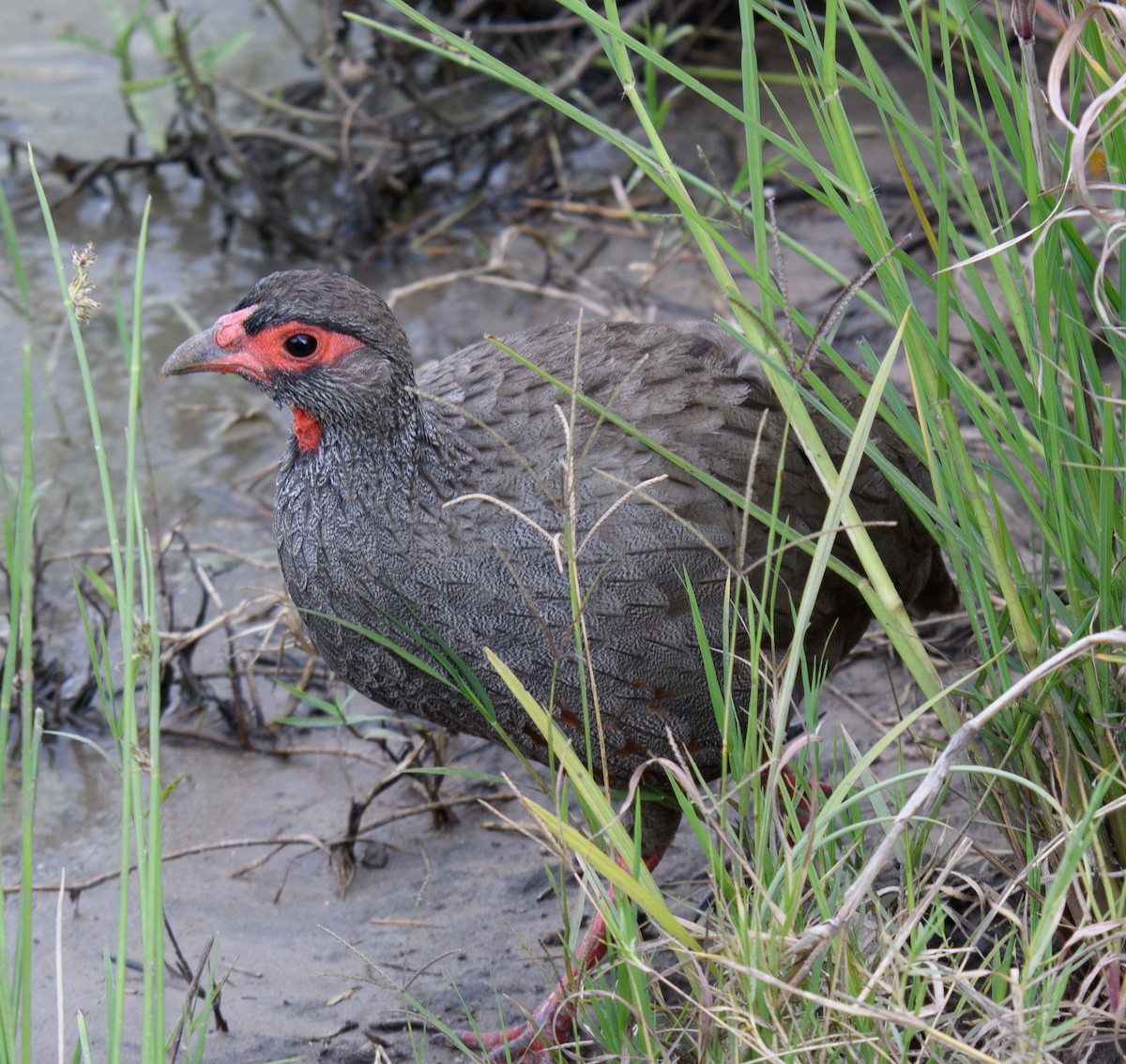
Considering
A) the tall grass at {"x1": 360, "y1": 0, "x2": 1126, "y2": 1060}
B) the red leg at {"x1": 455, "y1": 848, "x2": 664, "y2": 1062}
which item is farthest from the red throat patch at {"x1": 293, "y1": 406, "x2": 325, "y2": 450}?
the red leg at {"x1": 455, "y1": 848, "x2": 664, "y2": 1062}

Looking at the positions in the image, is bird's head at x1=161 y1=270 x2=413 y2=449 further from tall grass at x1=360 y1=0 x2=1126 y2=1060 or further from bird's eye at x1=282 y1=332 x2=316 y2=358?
tall grass at x1=360 y1=0 x2=1126 y2=1060

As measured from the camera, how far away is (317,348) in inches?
110

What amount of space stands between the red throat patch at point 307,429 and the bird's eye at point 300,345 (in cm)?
12

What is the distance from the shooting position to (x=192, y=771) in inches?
142

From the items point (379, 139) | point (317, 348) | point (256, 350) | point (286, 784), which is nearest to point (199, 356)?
point (256, 350)

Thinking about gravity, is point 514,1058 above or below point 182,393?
below

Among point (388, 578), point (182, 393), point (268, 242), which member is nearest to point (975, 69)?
point (268, 242)

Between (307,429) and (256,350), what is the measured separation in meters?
0.19

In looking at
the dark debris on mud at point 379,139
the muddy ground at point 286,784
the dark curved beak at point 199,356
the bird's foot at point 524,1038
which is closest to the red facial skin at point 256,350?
the dark curved beak at point 199,356

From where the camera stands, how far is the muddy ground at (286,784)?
9.37 ft

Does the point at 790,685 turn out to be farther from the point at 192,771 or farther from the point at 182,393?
the point at 182,393

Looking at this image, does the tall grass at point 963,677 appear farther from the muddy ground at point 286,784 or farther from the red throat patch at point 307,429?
the red throat patch at point 307,429

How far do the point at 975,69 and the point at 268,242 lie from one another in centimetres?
295

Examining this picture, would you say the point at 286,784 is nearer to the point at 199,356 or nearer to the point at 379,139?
the point at 199,356
